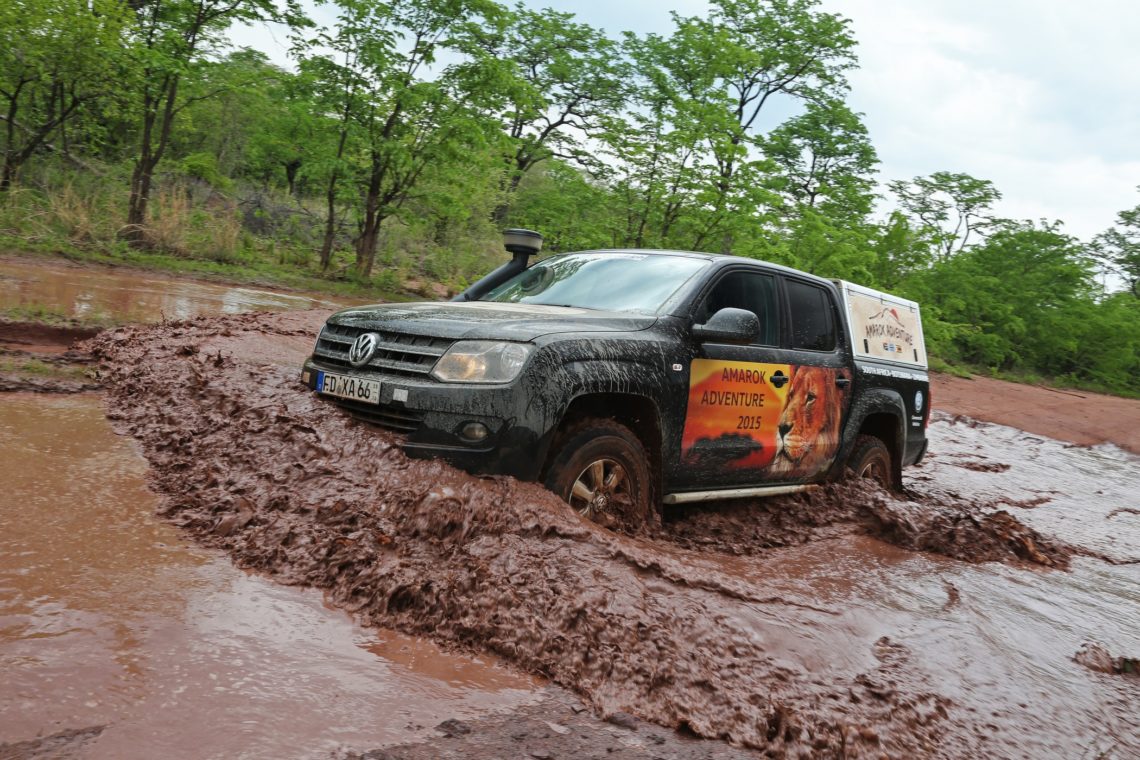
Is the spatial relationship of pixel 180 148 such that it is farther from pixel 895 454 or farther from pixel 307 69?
pixel 895 454

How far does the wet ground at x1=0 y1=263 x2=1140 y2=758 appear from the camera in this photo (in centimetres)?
256

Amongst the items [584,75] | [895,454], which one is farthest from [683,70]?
[895,454]

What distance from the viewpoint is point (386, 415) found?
13.4 feet

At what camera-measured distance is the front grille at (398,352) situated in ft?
13.2

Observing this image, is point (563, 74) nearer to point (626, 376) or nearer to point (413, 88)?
point (413, 88)

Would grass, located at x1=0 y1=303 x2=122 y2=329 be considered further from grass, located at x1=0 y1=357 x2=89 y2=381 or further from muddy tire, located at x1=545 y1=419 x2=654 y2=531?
muddy tire, located at x1=545 y1=419 x2=654 y2=531

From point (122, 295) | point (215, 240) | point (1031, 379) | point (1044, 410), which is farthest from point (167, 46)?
point (1031, 379)

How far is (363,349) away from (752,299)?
2485 millimetres

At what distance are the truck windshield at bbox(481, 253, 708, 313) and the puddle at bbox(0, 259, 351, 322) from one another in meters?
5.37

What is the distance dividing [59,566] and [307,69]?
1734cm

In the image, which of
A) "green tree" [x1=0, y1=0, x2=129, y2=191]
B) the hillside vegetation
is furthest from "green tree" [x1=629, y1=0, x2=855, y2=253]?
"green tree" [x1=0, y1=0, x2=129, y2=191]

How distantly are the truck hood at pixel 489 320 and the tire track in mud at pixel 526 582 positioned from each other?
20.9 inches

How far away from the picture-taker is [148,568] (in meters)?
3.38

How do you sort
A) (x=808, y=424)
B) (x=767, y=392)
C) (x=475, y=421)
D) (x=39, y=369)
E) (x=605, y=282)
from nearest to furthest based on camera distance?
(x=475, y=421) < (x=605, y=282) < (x=767, y=392) < (x=808, y=424) < (x=39, y=369)
